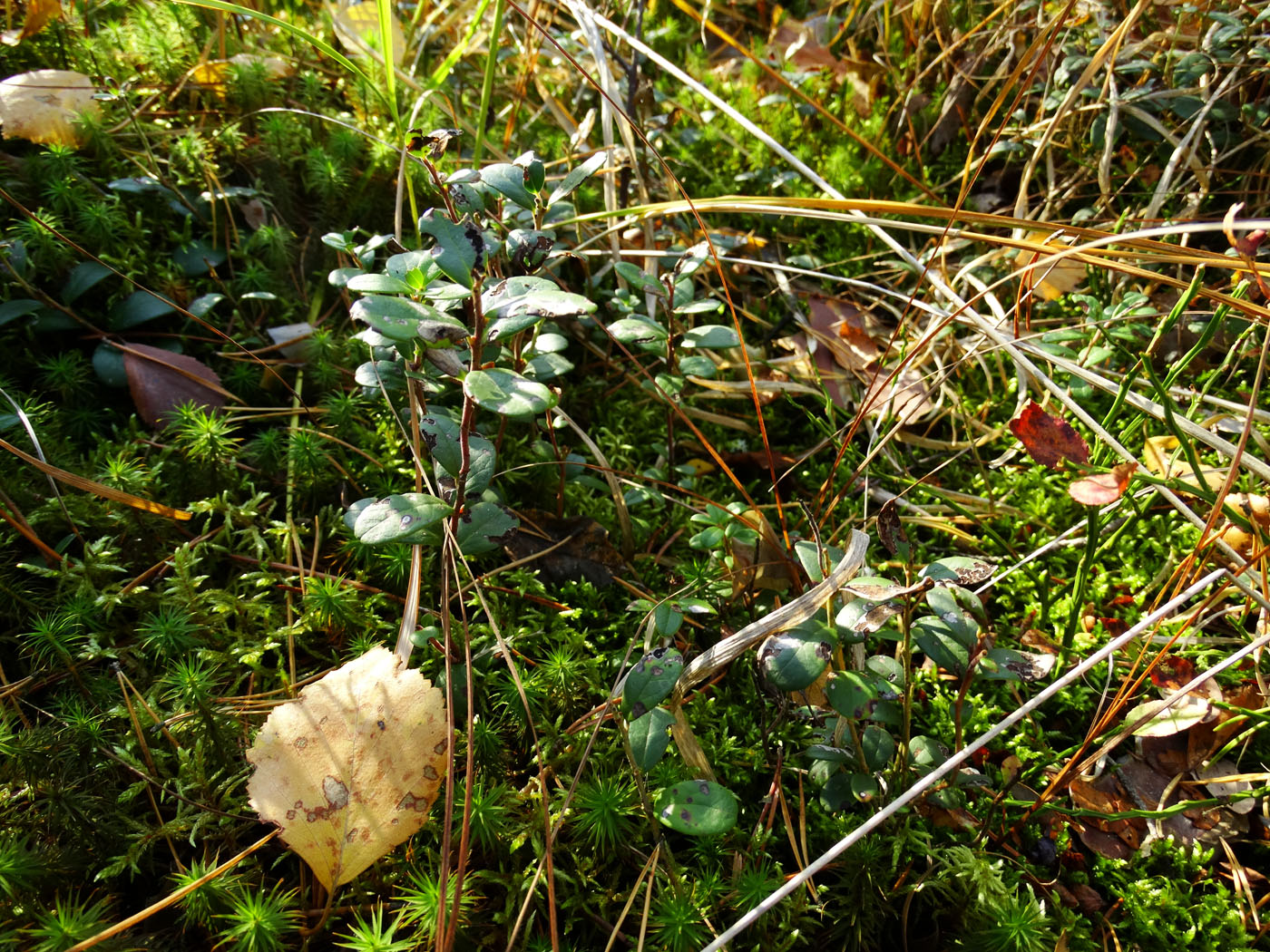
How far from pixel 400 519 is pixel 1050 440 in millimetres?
1071

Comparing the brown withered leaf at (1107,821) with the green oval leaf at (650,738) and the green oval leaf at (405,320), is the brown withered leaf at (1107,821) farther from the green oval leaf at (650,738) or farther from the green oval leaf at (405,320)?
the green oval leaf at (405,320)

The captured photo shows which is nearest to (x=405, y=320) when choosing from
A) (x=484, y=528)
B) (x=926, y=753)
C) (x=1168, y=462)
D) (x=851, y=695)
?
(x=484, y=528)

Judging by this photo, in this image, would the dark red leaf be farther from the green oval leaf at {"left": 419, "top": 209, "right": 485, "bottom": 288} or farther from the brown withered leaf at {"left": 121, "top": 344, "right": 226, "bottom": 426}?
the brown withered leaf at {"left": 121, "top": 344, "right": 226, "bottom": 426}

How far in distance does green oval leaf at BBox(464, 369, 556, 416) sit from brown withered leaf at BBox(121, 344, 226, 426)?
99cm

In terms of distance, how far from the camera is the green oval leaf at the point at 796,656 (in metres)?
1.15

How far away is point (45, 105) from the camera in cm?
199

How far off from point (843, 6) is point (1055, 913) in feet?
11.0

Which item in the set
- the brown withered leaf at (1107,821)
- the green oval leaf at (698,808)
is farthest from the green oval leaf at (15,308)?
the brown withered leaf at (1107,821)

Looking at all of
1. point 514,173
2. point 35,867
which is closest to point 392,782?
point 35,867

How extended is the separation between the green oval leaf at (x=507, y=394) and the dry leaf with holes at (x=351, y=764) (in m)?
0.50

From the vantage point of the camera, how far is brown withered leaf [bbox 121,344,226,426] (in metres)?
1.82

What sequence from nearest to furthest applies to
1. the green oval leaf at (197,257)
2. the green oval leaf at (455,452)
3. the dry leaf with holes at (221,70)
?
the green oval leaf at (455,452)
the green oval leaf at (197,257)
the dry leaf with holes at (221,70)

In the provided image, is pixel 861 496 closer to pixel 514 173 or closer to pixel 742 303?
pixel 742 303

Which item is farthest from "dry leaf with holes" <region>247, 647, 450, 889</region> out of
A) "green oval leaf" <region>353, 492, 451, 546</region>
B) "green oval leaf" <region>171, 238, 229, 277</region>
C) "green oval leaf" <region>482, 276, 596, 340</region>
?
"green oval leaf" <region>171, 238, 229, 277</region>
